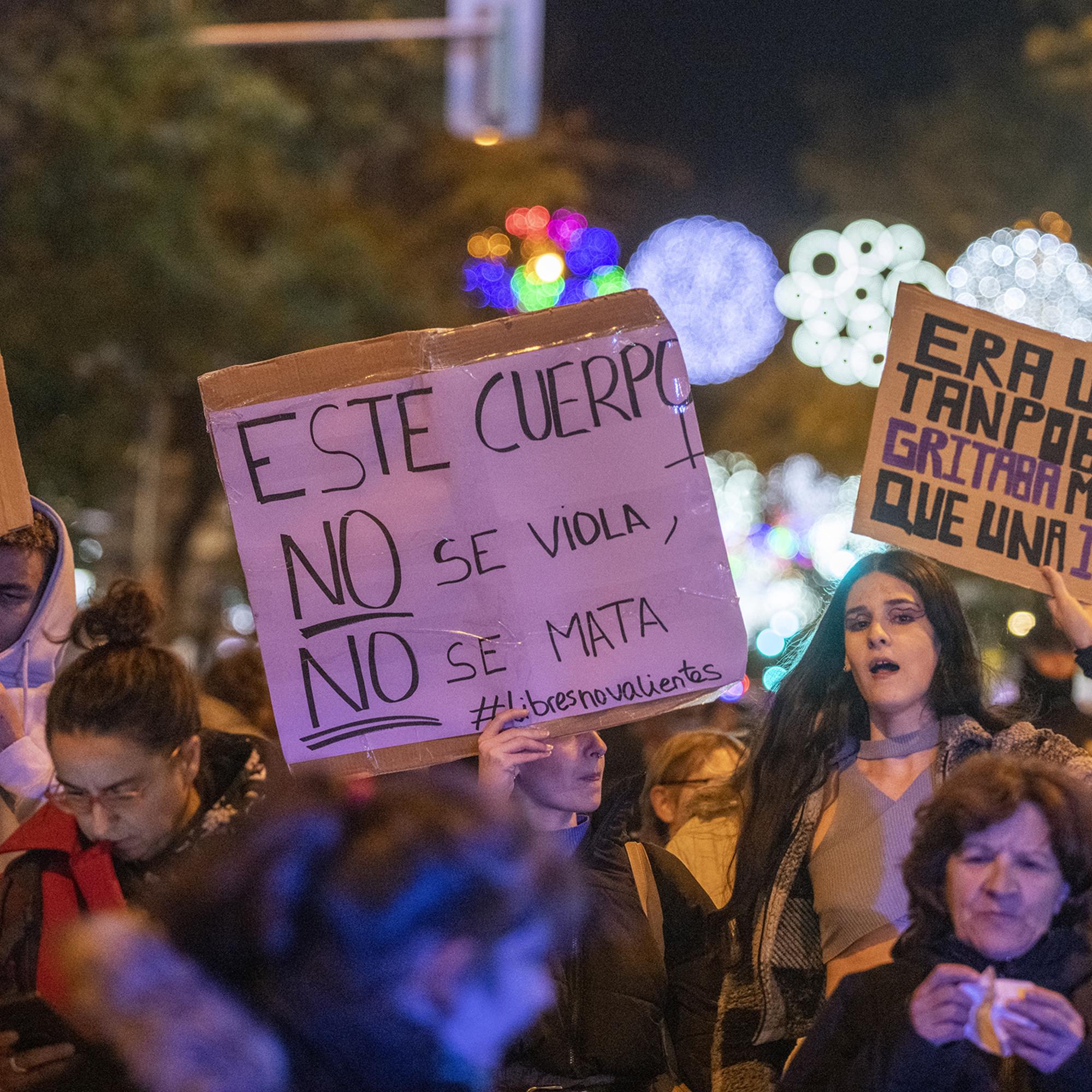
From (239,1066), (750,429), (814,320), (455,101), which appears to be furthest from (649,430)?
(750,429)

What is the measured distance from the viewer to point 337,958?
190cm

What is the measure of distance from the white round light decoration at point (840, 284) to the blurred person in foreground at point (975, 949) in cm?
681

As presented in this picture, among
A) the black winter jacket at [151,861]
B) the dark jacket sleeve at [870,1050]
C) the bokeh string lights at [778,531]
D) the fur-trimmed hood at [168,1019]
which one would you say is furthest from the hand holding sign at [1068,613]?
the bokeh string lights at [778,531]

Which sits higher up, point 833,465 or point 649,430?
point 649,430

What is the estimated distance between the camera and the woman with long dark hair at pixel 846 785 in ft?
11.7

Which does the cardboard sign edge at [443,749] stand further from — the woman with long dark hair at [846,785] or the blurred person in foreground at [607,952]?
the woman with long dark hair at [846,785]

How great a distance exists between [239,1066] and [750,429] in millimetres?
27274

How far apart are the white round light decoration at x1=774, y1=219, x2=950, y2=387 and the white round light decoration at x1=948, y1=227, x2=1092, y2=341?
4.13 feet

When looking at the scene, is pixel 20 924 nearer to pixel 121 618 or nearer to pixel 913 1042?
pixel 121 618

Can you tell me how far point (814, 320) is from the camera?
36.3ft

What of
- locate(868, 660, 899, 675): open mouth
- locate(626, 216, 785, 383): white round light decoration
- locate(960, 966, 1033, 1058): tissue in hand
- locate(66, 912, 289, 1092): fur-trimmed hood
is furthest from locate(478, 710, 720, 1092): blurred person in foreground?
locate(626, 216, 785, 383): white round light decoration

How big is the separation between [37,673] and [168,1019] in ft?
8.42

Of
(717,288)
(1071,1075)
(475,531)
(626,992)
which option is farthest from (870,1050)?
(717,288)

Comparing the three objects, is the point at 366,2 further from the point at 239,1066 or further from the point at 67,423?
the point at 239,1066
